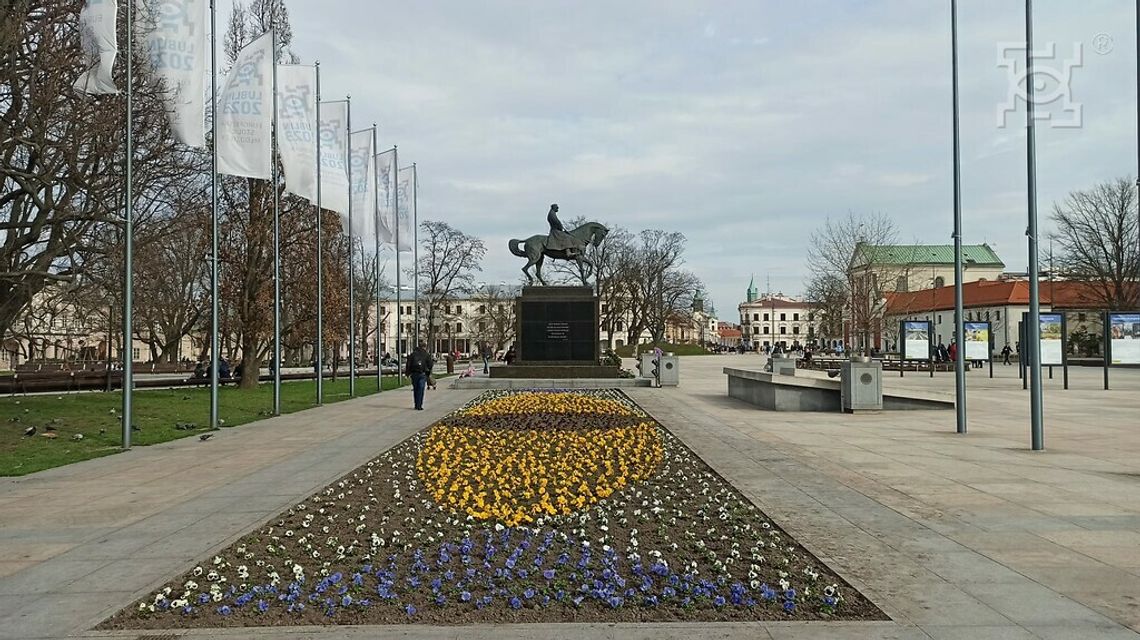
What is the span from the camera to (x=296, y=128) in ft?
77.3

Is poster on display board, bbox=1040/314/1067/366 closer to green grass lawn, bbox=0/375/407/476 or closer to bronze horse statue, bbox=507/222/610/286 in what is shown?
bronze horse statue, bbox=507/222/610/286

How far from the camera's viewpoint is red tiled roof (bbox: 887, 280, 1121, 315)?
73.2 meters

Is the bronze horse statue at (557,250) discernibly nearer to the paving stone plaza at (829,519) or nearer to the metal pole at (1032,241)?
the paving stone plaza at (829,519)

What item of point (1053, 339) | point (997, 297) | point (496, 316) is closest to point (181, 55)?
point (1053, 339)

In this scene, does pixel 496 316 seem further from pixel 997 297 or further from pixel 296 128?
pixel 296 128

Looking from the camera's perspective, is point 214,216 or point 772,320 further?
point 772,320

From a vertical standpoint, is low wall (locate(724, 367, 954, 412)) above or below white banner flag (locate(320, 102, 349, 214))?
below

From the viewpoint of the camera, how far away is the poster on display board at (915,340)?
38406mm

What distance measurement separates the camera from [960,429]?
17.0m

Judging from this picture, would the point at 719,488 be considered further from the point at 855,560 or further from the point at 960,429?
the point at 960,429

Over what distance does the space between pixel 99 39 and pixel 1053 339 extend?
30.5 meters

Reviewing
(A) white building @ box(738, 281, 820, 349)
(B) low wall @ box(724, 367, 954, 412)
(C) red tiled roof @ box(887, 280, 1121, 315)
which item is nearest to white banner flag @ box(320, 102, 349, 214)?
(B) low wall @ box(724, 367, 954, 412)

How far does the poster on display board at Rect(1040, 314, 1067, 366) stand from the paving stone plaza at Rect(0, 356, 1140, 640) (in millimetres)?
12645

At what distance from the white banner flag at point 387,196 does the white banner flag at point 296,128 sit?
27.8 feet
